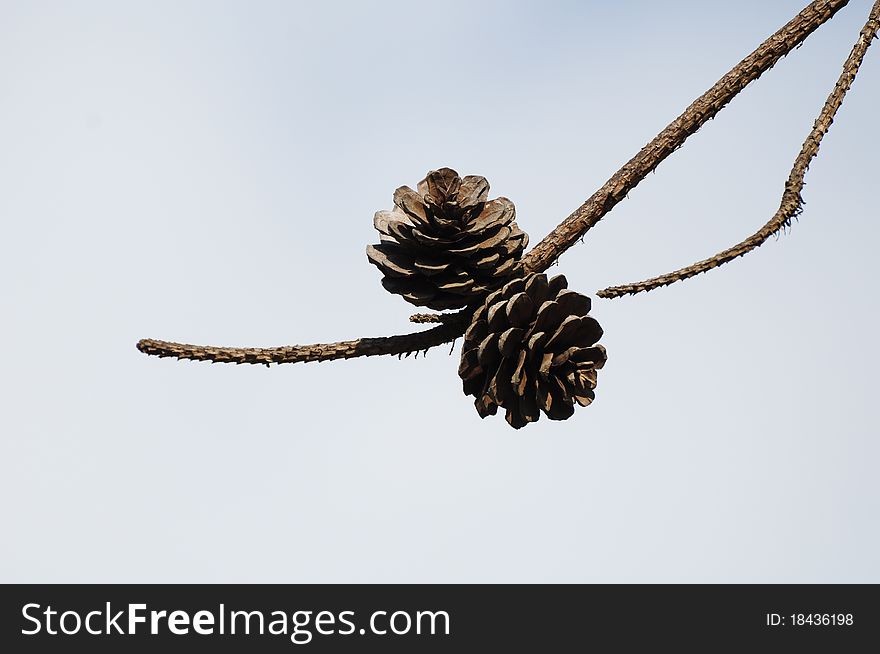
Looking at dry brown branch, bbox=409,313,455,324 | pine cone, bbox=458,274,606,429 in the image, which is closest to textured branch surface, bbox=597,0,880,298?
pine cone, bbox=458,274,606,429

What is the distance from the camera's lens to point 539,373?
0.95 m

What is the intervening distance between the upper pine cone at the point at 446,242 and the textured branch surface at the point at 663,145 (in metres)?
0.04

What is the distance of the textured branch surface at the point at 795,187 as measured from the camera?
947 millimetres

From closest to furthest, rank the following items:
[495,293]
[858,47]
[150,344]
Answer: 1. [150,344]
2. [495,293]
3. [858,47]

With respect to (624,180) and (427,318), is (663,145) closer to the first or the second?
(624,180)

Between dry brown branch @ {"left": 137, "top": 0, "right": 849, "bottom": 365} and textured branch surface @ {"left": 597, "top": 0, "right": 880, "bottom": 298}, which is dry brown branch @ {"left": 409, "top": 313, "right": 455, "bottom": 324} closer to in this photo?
dry brown branch @ {"left": 137, "top": 0, "right": 849, "bottom": 365}

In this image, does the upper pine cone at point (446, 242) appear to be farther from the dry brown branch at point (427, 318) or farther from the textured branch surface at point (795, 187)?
the textured branch surface at point (795, 187)

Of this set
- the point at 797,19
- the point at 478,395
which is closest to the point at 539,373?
the point at 478,395

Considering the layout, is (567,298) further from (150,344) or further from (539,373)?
(150,344)

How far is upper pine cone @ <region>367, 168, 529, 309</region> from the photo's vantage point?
3.16 feet

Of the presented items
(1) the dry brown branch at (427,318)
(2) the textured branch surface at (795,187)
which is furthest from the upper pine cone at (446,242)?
(2) the textured branch surface at (795,187)

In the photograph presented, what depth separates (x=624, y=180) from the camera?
3.09ft

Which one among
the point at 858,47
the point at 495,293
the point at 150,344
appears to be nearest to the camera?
the point at 150,344

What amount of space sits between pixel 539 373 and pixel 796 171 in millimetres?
350
